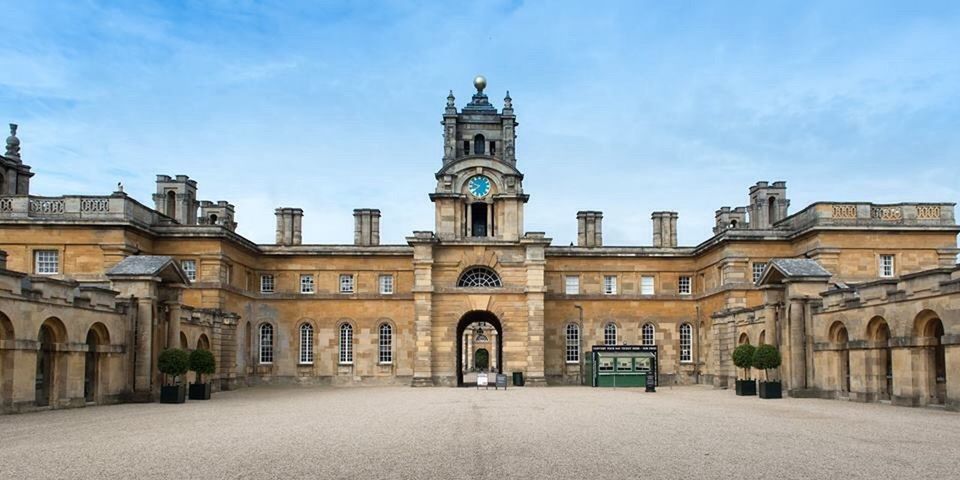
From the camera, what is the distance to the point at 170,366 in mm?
33750

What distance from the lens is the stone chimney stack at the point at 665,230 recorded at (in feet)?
192

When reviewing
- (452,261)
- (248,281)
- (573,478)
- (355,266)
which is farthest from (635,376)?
(573,478)

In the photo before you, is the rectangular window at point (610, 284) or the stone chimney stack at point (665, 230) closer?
the rectangular window at point (610, 284)

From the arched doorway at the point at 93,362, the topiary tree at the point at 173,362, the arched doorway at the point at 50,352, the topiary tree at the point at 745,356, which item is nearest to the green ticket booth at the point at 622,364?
the topiary tree at the point at 745,356

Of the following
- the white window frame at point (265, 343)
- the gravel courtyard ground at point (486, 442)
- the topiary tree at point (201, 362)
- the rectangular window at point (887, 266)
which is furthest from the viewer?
the white window frame at point (265, 343)

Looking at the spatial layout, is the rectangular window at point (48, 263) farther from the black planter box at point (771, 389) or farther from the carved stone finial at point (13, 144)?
the black planter box at point (771, 389)

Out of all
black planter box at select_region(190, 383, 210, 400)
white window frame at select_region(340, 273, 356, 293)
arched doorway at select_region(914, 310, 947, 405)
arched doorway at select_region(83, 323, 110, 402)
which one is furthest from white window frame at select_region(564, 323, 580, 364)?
arched doorway at select_region(83, 323, 110, 402)

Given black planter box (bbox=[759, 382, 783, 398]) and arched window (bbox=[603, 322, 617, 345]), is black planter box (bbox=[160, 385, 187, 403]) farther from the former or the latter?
arched window (bbox=[603, 322, 617, 345])

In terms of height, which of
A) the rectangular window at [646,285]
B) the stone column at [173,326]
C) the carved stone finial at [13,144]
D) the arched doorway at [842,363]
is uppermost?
the carved stone finial at [13,144]

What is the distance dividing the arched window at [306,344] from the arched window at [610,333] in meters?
17.3

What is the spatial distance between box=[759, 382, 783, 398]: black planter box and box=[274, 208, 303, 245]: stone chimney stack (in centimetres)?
3133

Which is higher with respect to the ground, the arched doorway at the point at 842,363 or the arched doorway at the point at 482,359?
the arched doorway at the point at 842,363

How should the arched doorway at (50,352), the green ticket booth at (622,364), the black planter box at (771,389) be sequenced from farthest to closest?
the green ticket booth at (622,364) → the black planter box at (771,389) → the arched doorway at (50,352)

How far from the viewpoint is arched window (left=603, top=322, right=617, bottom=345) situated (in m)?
56.5
